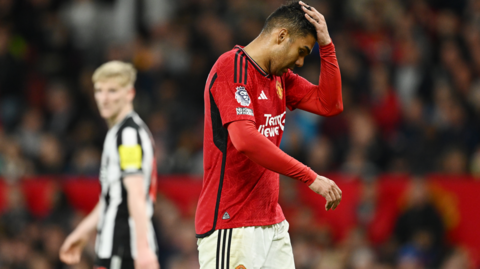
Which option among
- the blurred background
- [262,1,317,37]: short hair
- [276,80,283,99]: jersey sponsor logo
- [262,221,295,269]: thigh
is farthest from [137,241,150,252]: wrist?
the blurred background

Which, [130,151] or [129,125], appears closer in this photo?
[130,151]

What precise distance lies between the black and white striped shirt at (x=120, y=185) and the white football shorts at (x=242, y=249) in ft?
4.29

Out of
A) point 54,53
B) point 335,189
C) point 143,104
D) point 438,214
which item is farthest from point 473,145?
point 54,53

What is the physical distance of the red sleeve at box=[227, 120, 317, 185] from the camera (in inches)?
137

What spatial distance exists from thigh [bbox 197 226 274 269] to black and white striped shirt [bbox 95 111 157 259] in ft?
4.51

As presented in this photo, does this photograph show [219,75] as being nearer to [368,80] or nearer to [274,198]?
[274,198]

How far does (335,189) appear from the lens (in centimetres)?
352

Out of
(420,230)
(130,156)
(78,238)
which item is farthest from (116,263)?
(420,230)

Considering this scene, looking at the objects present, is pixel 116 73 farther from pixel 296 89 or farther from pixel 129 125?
pixel 296 89

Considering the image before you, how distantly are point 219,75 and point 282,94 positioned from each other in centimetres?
50

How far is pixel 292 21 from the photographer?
3781 mm

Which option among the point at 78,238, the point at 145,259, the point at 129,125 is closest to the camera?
the point at 145,259

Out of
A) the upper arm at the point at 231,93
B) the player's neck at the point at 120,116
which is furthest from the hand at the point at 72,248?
the upper arm at the point at 231,93

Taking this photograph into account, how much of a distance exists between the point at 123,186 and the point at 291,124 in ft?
17.5
